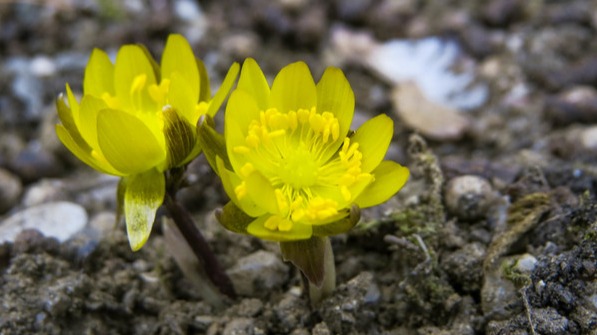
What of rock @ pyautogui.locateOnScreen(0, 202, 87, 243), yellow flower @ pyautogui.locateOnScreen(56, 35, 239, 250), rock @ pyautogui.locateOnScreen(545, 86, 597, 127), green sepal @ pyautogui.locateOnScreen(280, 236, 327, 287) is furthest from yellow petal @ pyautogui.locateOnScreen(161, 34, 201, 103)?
rock @ pyautogui.locateOnScreen(545, 86, 597, 127)

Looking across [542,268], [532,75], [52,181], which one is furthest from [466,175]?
[52,181]

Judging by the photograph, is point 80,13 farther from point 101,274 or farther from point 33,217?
point 101,274

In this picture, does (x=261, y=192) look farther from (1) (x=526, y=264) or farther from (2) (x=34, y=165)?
(2) (x=34, y=165)

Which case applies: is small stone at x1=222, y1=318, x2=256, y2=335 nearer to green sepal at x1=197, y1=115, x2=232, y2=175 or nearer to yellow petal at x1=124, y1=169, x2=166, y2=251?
yellow petal at x1=124, y1=169, x2=166, y2=251

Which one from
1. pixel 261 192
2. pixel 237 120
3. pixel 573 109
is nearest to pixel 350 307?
pixel 261 192

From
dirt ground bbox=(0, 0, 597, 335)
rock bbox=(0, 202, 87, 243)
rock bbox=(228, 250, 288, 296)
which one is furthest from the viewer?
rock bbox=(0, 202, 87, 243)

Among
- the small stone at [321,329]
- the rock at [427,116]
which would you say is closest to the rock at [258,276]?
the small stone at [321,329]
